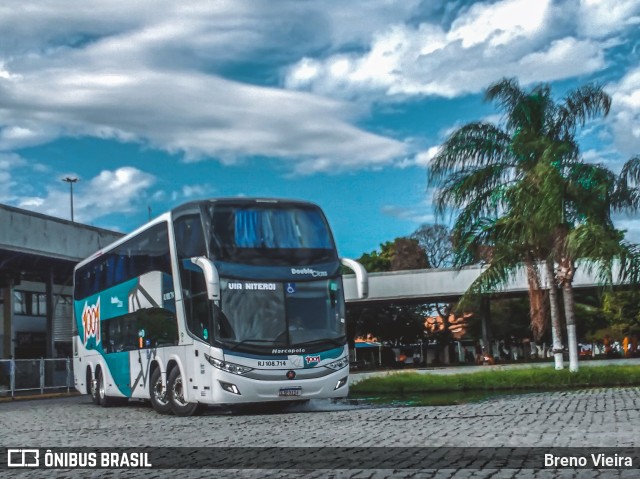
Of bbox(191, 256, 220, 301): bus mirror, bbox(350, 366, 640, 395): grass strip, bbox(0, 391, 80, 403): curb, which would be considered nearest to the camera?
bbox(191, 256, 220, 301): bus mirror

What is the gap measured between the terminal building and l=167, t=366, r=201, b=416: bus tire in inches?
530

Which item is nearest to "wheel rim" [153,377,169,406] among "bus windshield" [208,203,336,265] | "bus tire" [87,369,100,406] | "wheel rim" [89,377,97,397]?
"bus windshield" [208,203,336,265]

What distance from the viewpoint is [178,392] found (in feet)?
62.5

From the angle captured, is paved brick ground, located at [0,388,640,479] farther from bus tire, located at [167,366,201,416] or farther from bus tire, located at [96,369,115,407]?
bus tire, located at [96,369,115,407]

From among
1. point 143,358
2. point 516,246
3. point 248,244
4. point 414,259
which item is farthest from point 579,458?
point 414,259

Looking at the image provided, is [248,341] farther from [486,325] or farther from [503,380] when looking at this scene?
[486,325]

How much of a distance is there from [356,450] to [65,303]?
127ft

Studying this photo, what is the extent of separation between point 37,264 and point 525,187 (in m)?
18.6

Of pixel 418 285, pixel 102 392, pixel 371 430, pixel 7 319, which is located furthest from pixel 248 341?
pixel 418 285

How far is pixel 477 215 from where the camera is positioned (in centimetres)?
2855

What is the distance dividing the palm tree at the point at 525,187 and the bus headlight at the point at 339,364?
10192mm

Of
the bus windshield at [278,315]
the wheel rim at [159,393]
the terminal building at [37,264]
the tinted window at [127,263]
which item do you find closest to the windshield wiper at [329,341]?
the bus windshield at [278,315]

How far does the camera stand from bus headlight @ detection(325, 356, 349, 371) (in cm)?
1827

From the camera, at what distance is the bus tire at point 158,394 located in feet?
64.6
